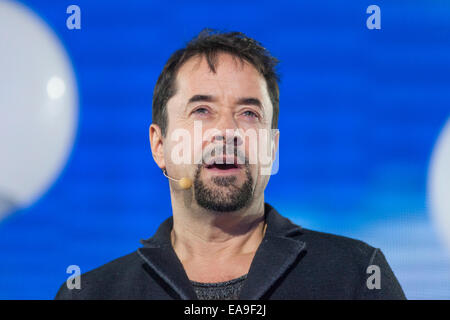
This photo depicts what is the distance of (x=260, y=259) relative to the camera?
2.28 meters

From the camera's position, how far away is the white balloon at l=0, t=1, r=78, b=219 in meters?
2.93

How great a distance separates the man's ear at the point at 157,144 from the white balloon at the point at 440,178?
1459 mm

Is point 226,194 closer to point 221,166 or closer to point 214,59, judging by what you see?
point 221,166

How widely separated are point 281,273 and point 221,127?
0.70 m

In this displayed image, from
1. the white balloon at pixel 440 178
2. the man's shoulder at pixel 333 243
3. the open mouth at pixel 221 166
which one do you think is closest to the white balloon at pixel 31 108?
the open mouth at pixel 221 166

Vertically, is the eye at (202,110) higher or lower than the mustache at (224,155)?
higher

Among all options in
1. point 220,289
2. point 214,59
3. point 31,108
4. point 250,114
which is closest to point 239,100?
point 250,114

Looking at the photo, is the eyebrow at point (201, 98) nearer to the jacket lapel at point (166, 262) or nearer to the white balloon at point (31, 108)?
the jacket lapel at point (166, 262)

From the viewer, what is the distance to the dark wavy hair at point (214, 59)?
102 inches

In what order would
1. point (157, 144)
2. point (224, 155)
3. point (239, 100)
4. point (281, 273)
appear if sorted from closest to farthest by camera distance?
point (281, 273) < point (224, 155) < point (239, 100) < point (157, 144)

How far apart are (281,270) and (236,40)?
1166mm

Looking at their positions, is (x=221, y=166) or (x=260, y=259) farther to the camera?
(x=221, y=166)
